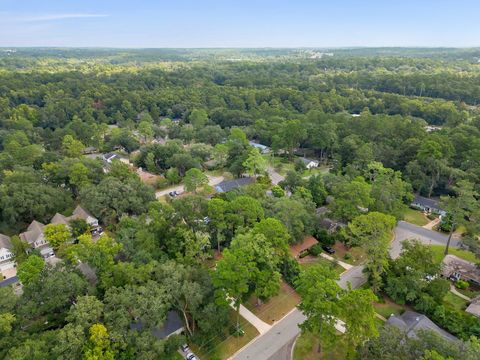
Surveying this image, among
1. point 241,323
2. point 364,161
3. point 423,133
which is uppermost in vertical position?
point 423,133

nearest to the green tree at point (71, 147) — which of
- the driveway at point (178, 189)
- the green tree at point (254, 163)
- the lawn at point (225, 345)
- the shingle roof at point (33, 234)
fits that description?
the driveway at point (178, 189)

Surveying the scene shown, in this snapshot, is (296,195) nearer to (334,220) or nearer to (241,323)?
(334,220)

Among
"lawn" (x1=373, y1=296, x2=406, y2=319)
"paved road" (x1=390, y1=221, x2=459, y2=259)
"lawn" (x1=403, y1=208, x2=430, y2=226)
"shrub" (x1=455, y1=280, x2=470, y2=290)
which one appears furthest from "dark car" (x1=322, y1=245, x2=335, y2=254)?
"lawn" (x1=403, y1=208, x2=430, y2=226)

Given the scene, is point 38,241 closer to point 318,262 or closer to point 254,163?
point 318,262

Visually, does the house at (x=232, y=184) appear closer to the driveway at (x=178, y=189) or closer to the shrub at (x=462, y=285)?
the driveway at (x=178, y=189)

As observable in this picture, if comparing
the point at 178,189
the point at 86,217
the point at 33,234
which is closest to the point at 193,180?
the point at 178,189

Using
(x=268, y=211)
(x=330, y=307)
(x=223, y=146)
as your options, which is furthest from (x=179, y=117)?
(x=330, y=307)
